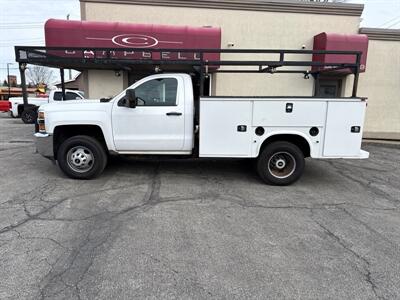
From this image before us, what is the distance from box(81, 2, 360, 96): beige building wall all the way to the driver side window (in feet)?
22.9

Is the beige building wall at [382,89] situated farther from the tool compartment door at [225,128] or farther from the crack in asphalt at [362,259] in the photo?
the crack in asphalt at [362,259]

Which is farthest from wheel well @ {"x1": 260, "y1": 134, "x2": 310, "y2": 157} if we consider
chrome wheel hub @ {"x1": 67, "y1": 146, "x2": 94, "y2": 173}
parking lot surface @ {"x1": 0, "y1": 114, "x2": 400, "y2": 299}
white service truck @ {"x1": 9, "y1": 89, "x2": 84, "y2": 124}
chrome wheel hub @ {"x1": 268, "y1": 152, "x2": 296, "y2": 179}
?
white service truck @ {"x1": 9, "y1": 89, "x2": 84, "y2": 124}

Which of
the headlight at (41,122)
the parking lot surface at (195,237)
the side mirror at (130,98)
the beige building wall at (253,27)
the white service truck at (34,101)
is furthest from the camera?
→ the white service truck at (34,101)

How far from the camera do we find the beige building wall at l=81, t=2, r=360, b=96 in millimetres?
12211

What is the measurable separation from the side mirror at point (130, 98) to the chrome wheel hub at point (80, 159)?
4.13ft

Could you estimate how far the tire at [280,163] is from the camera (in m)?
→ 6.09

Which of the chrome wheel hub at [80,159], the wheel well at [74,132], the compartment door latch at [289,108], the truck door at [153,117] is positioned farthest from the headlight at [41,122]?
the compartment door latch at [289,108]

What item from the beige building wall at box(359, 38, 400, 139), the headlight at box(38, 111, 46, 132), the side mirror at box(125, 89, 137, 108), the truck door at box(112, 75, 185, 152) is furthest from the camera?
the beige building wall at box(359, 38, 400, 139)

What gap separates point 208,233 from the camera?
160 inches

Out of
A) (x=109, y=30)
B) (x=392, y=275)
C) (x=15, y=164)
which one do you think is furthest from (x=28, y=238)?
(x=109, y=30)

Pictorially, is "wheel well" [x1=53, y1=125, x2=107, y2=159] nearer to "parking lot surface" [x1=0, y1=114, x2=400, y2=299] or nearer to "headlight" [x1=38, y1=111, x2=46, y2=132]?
"headlight" [x1=38, y1=111, x2=46, y2=132]

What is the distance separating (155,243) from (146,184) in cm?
247

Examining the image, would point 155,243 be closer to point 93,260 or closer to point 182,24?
point 93,260

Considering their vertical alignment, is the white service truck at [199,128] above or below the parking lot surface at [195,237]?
above
